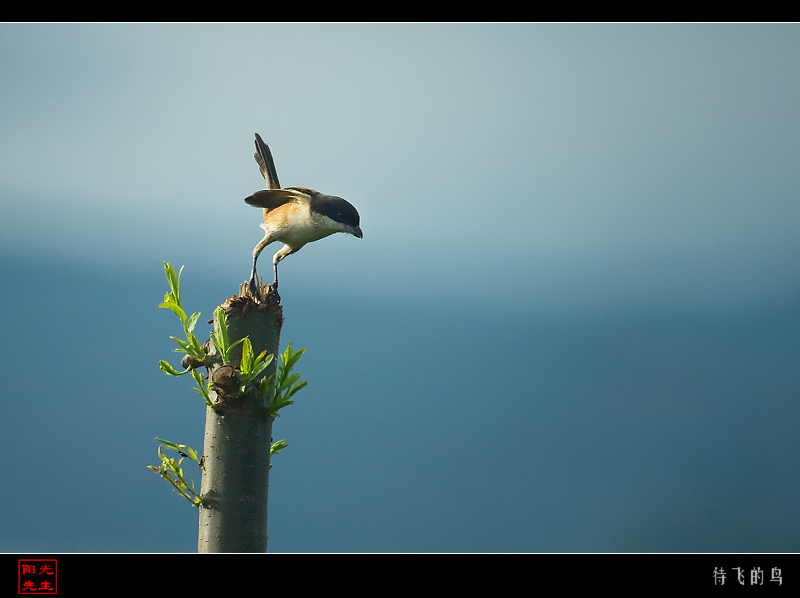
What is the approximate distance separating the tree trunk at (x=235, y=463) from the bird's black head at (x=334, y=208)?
2.87ft

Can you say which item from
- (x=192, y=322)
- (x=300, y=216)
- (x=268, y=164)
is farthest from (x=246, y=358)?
(x=268, y=164)

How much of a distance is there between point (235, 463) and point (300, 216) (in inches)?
57.2

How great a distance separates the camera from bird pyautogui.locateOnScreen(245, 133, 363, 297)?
3.47 meters

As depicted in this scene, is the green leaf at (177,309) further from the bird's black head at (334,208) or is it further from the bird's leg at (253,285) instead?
the bird's black head at (334,208)

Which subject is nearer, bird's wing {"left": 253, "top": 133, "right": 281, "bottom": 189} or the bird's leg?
the bird's leg

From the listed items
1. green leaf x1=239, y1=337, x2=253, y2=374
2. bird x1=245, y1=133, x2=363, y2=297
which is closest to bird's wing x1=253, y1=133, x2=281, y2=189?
bird x1=245, y1=133, x2=363, y2=297

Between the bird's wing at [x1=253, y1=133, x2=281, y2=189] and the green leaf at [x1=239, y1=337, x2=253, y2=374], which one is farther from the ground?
the bird's wing at [x1=253, y1=133, x2=281, y2=189]

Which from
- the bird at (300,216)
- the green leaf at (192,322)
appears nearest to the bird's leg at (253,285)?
the bird at (300,216)

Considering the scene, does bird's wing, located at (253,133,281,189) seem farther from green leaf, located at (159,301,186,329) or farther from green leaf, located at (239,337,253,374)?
green leaf, located at (239,337,253,374)

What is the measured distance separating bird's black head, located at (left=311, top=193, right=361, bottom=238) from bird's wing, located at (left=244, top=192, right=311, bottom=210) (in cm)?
6

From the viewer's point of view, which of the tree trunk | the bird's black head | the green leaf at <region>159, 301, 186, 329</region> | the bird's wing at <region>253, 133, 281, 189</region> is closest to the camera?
the tree trunk

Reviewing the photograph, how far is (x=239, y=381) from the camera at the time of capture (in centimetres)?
275
